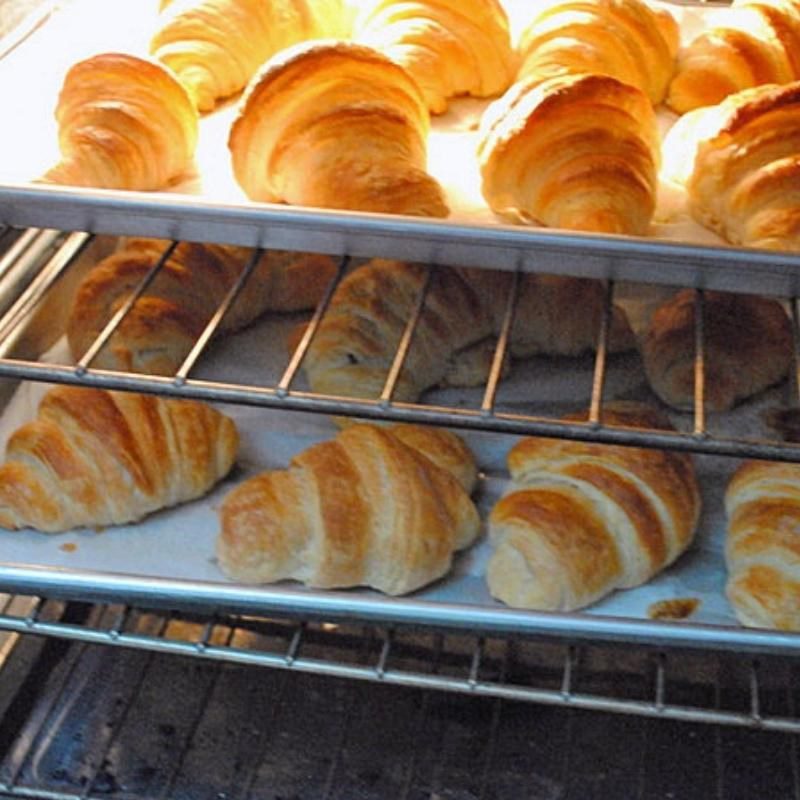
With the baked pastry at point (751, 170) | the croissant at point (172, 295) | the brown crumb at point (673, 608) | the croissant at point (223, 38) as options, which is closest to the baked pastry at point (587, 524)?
the brown crumb at point (673, 608)

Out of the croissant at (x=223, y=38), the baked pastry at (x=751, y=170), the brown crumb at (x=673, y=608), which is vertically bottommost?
the brown crumb at (x=673, y=608)

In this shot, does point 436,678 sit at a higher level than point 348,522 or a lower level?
lower

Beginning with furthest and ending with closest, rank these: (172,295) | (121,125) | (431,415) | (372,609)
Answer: (172,295), (121,125), (372,609), (431,415)

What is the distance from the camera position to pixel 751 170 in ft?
3.89

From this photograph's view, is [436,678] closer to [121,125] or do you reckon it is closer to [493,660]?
[493,660]

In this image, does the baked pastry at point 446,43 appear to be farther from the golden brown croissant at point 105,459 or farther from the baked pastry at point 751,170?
the golden brown croissant at point 105,459

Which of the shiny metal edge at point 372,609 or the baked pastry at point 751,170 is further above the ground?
the baked pastry at point 751,170

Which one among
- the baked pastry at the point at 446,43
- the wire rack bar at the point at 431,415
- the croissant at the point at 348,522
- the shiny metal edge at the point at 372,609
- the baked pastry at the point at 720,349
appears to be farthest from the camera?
the baked pastry at the point at 446,43

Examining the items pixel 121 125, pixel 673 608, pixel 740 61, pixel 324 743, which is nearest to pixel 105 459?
pixel 121 125

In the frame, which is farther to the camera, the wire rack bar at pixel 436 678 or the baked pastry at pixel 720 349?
the baked pastry at pixel 720 349

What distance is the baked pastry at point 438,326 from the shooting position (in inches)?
51.5

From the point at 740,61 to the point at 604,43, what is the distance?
0.53 ft

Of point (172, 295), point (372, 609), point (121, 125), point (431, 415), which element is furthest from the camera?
point (172, 295)

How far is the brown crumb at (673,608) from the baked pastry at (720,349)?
0.80 feet
